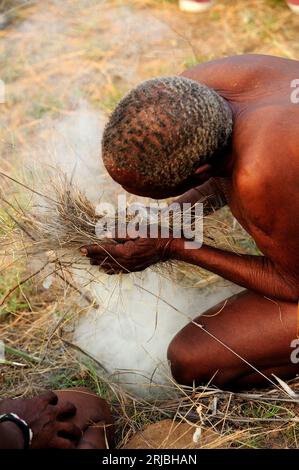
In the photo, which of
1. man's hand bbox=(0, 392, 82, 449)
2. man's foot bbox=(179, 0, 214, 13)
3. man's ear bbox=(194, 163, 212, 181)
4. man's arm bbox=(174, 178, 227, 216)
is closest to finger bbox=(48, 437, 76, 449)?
man's hand bbox=(0, 392, 82, 449)

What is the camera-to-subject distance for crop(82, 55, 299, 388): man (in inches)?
65.1

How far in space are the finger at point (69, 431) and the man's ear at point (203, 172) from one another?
2.27ft

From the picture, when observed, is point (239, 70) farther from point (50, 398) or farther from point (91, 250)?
point (50, 398)

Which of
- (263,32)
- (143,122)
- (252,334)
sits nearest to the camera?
(143,122)

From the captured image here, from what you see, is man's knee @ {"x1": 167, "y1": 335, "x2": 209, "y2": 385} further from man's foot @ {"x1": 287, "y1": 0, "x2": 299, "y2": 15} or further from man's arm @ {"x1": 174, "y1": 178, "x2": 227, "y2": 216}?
man's foot @ {"x1": 287, "y1": 0, "x2": 299, "y2": 15}

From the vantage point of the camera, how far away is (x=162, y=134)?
64.1 inches

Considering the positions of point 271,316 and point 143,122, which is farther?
point 271,316

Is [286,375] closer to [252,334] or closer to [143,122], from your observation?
[252,334]

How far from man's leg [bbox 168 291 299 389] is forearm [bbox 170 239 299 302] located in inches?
2.7

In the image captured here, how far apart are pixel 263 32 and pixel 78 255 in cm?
208

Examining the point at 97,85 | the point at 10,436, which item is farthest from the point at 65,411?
the point at 97,85

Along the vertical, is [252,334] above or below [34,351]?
above
